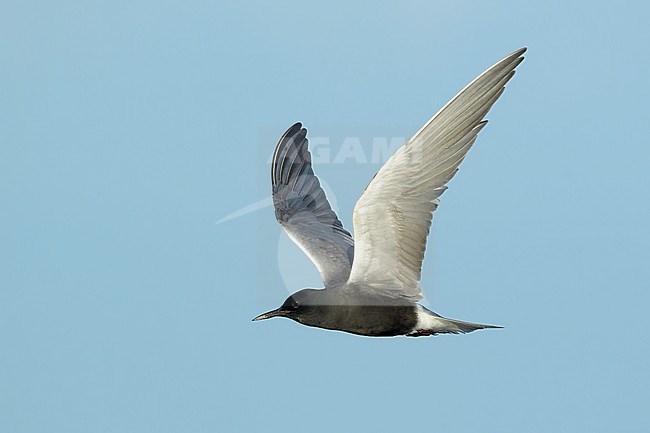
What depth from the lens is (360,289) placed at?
403 inches

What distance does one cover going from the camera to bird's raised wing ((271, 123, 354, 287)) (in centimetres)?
1138

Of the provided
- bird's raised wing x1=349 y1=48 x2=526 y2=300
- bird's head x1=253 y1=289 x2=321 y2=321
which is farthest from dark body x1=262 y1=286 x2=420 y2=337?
bird's raised wing x1=349 y1=48 x2=526 y2=300

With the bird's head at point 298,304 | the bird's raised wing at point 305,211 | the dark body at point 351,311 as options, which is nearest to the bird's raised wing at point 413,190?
the dark body at point 351,311

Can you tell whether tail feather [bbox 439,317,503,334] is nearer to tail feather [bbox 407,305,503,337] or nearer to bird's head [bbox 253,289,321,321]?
tail feather [bbox 407,305,503,337]

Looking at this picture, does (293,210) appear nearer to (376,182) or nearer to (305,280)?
(305,280)

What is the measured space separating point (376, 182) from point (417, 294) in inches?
51.8

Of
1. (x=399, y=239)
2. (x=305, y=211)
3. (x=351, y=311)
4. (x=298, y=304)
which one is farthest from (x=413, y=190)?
(x=305, y=211)

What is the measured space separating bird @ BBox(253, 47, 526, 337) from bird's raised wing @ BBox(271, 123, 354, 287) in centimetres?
4

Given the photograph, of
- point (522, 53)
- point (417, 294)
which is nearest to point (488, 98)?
point (522, 53)

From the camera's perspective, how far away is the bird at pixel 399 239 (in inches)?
371

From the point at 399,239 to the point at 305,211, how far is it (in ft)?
8.62

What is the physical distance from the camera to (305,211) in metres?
12.5

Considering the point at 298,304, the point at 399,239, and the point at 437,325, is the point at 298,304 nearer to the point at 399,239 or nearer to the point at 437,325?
the point at 399,239

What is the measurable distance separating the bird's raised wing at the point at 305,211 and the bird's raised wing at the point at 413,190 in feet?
2.66
